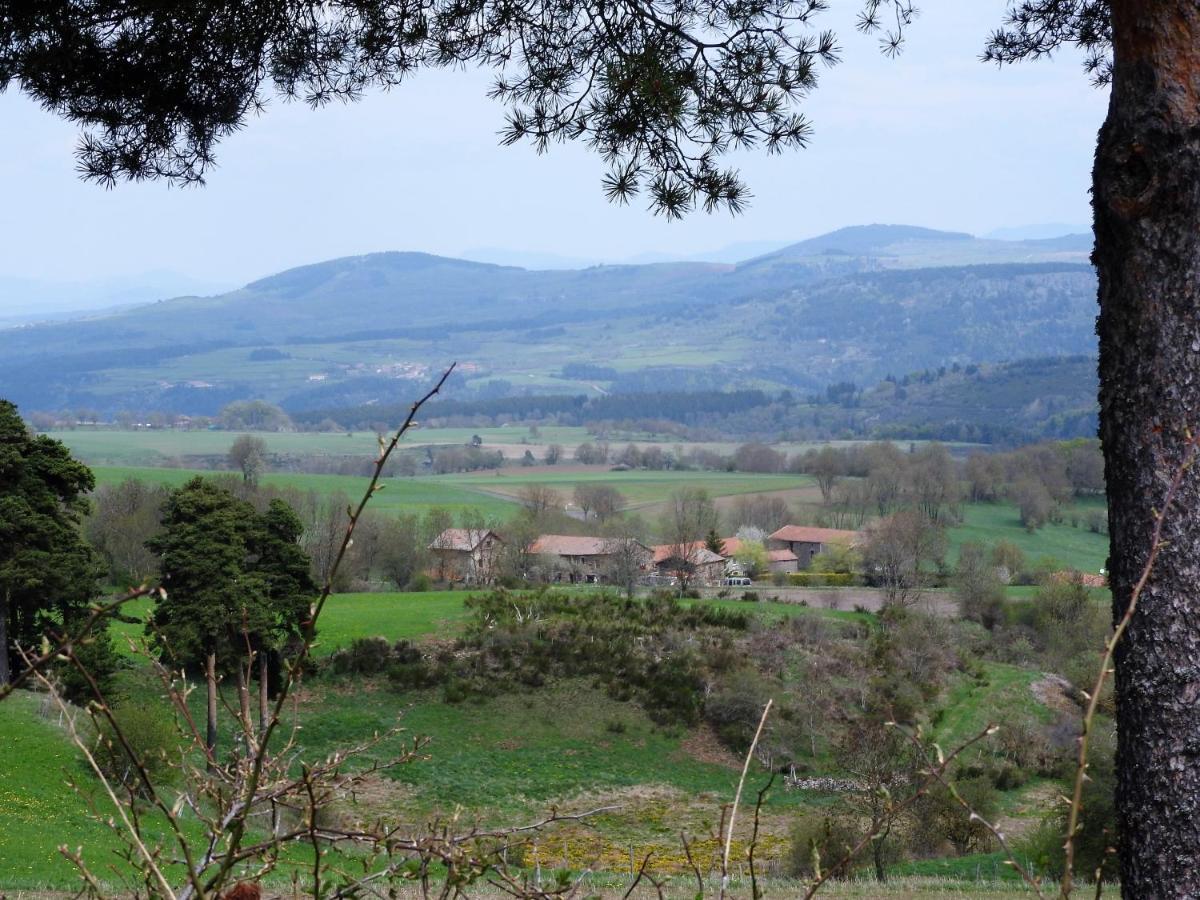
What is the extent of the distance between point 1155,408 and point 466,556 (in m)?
49.7

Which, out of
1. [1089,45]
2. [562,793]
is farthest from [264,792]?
[562,793]

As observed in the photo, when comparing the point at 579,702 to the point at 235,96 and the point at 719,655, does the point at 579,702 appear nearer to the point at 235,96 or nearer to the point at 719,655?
the point at 719,655

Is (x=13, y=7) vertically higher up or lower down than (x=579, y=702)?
higher up

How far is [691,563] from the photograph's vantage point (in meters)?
50.5

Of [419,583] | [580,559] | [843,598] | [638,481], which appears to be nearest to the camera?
[419,583]

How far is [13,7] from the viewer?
5973 millimetres

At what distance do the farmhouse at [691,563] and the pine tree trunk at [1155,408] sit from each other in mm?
44497

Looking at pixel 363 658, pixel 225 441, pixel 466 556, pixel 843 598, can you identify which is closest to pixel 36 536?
pixel 363 658

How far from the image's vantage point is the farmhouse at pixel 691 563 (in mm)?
50406

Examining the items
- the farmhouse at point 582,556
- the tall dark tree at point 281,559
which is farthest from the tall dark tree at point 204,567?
the farmhouse at point 582,556

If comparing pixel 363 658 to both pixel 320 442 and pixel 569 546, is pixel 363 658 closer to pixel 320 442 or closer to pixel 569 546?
pixel 569 546

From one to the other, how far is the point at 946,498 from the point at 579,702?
154ft

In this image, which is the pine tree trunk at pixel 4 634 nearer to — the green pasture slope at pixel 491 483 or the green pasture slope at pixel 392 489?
the green pasture slope at pixel 491 483

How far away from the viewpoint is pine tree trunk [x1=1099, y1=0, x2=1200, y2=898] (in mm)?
3131
